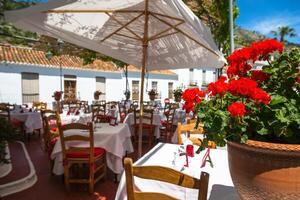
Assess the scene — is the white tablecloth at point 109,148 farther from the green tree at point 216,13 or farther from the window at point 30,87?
the window at point 30,87

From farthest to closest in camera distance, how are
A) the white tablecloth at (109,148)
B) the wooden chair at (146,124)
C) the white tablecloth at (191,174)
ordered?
the wooden chair at (146,124), the white tablecloth at (109,148), the white tablecloth at (191,174)

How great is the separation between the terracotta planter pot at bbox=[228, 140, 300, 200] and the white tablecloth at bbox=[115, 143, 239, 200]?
487 mm

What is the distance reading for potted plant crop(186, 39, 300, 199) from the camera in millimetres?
936

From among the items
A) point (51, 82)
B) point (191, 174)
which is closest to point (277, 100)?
point (191, 174)

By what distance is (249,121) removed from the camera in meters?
1.06

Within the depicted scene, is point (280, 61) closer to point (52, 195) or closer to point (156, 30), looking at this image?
point (156, 30)

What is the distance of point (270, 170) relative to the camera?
941mm

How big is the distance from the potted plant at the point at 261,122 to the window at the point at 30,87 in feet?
45.5

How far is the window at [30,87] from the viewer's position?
13133mm

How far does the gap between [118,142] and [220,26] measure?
3079 millimetres

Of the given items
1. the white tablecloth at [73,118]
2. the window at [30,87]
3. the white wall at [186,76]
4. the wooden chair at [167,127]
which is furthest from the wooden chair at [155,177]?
the white wall at [186,76]

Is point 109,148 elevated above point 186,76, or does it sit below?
below

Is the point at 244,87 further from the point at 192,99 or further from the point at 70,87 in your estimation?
the point at 70,87

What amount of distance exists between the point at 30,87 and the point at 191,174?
13.5 meters
